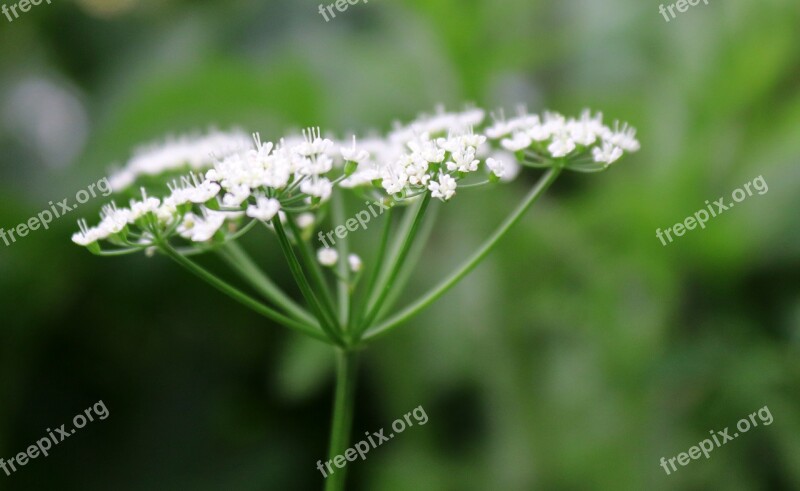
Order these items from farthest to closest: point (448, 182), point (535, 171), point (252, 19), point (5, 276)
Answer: point (252, 19) → point (535, 171) → point (5, 276) → point (448, 182)

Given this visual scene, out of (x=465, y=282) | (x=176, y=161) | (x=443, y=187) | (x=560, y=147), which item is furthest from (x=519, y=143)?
(x=465, y=282)

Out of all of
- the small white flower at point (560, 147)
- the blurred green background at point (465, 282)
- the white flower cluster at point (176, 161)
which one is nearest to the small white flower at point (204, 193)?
the white flower cluster at point (176, 161)

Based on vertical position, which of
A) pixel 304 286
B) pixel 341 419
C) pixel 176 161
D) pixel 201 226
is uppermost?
pixel 176 161

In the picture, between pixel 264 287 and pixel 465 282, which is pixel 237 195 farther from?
pixel 465 282

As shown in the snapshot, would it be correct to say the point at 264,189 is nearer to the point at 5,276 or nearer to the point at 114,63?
the point at 5,276

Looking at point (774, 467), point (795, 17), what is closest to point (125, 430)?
point (774, 467)

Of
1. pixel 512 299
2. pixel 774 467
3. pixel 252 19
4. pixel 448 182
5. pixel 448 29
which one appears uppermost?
pixel 252 19

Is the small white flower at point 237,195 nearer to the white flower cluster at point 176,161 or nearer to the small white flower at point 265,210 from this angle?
the small white flower at point 265,210
